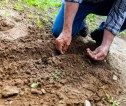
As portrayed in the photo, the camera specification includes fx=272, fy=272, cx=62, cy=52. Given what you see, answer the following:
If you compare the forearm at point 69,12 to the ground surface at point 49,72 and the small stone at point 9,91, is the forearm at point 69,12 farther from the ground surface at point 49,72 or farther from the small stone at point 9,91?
the small stone at point 9,91

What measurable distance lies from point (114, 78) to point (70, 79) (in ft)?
1.51

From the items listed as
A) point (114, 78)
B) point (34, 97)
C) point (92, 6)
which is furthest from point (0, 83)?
point (92, 6)

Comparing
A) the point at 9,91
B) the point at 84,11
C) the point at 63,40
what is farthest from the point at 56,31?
the point at 9,91

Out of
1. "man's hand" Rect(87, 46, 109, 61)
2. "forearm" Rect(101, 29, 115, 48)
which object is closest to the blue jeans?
"forearm" Rect(101, 29, 115, 48)

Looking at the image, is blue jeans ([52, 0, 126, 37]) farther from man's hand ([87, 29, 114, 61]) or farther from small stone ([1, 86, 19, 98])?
small stone ([1, 86, 19, 98])

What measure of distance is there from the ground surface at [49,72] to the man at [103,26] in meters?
0.11

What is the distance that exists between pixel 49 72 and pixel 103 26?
0.77 m

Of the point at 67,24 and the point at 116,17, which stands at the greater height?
the point at 116,17

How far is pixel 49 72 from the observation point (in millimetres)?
2133

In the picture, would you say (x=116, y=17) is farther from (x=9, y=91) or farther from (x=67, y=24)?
(x=9, y=91)

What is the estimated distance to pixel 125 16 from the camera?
253 cm

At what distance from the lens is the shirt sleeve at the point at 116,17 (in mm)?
2469

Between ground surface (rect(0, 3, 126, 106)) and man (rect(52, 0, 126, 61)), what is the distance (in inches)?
4.2

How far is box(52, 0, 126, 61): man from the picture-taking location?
7.54ft
